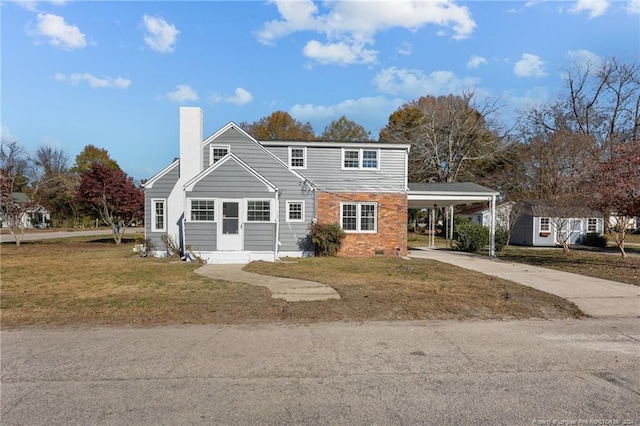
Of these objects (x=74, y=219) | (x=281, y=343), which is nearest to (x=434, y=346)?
(x=281, y=343)

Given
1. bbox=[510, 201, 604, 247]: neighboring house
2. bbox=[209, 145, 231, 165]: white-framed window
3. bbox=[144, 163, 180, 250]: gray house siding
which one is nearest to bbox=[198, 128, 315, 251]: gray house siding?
bbox=[209, 145, 231, 165]: white-framed window

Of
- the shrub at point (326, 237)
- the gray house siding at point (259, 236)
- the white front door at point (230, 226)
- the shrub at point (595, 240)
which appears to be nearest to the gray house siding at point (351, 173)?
the shrub at point (326, 237)

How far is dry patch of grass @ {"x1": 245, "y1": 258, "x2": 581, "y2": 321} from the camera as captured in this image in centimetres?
755

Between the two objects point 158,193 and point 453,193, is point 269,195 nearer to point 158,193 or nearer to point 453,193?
point 158,193

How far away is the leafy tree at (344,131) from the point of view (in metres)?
53.8

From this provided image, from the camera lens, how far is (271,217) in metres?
16.8

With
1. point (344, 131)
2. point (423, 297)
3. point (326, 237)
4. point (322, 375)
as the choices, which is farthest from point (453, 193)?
point (344, 131)

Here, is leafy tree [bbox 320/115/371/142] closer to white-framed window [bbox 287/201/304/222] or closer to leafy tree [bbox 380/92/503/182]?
leafy tree [bbox 380/92/503/182]

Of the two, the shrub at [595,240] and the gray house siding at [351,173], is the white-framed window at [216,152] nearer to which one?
the gray house siding at [351,173]

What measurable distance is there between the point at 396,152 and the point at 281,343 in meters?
15.3

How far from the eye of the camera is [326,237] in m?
18.2

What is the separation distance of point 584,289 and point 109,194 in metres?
26.9

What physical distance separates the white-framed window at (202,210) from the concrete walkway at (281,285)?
312cm

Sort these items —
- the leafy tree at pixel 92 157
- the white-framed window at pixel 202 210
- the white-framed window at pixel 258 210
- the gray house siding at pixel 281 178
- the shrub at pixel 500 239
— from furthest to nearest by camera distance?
the leafy tree at pixel 92 157 → the shrub at pixel 500 239 → the gray house siding at pixel 281 178 → the white-framed window at pixel 258 210 → the white-framed window at pixel 202 210
